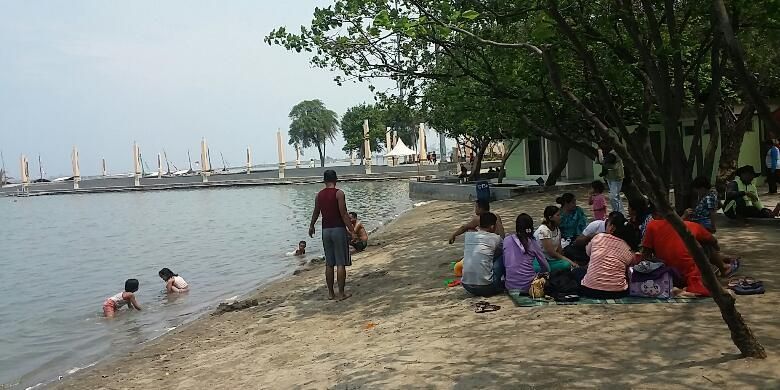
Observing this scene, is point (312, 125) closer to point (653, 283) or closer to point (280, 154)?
point (280, 154)

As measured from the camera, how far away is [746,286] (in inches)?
244

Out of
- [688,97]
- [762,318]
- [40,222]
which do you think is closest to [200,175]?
[40,222]

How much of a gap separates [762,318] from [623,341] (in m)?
1.24

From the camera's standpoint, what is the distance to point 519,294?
6.78m

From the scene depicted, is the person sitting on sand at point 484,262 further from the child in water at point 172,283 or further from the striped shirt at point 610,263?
the child in water at point 172,283

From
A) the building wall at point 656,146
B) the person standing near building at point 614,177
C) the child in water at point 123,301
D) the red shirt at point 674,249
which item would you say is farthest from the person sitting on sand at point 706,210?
the child in water at point 123,301

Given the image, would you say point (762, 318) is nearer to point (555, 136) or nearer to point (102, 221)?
point (555, 136)

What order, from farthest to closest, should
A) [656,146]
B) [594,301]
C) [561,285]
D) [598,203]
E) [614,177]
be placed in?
1. [656,146]
2. [614,177]
3. [598,203]
4. [561,285]
5. [594,301]

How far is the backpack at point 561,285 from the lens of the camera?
6.49 meters

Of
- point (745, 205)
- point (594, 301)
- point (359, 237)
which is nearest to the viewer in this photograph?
point (594, 301)

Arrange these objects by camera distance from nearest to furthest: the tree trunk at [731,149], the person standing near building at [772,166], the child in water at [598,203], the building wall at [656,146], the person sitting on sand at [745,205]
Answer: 1. the child in water at [598,203]
2. the person sitting on sand at [745,205]
3. the tree trunk at [731,149]
4. the person standing near building at [772,166]
5. the building wall at [656,146]

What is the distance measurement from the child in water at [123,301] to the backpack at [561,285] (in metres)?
7.70

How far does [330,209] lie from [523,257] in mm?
2596

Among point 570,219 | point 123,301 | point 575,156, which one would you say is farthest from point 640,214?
point 575,156
